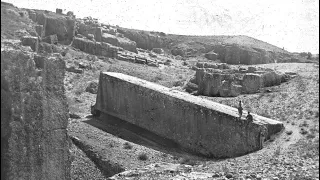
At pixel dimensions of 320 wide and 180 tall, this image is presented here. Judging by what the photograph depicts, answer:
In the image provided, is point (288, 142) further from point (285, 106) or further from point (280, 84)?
point (280, 84)

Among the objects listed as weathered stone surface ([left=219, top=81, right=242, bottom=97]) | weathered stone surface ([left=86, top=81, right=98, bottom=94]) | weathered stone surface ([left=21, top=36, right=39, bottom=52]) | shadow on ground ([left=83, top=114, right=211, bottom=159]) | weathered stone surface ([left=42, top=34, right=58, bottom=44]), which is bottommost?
shadow on ground ([left=83, top=114, right=211, bottom=159])

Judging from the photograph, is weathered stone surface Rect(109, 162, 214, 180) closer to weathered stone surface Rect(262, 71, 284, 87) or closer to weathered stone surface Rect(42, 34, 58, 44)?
weathered stone surface Rect(262, 71, 284, 87)

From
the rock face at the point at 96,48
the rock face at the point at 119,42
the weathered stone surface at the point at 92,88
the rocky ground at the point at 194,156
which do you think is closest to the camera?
the rocky ground at the point at 194,156

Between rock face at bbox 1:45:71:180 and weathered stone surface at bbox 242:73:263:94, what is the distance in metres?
13.0

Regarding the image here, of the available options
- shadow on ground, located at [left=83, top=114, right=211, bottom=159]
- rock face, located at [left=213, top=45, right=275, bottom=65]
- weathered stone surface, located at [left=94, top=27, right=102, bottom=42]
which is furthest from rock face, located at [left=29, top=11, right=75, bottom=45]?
shadow on ground, located at [left=83, top=114, right=211, bottom=159]

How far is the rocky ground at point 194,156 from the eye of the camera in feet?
39.9

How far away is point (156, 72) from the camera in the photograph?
29.6 meters

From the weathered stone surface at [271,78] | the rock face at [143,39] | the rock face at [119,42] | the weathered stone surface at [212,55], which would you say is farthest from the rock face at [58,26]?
the weathered stone surface at [271,78]

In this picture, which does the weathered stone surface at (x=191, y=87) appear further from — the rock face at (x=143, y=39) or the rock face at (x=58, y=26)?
the rock face at (x=143, y=39)

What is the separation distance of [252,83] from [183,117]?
5.81 m

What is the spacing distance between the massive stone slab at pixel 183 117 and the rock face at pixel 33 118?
283 inches

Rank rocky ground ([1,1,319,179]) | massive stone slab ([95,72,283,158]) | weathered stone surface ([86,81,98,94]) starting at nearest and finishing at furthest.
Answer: rocky ground ([1,1,319,179])
massive stone slab ([95,72,283,158])
weathered stone surface ([86,81,98,94])

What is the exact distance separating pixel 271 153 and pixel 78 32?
2422 cm

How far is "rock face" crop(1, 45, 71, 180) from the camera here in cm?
824
